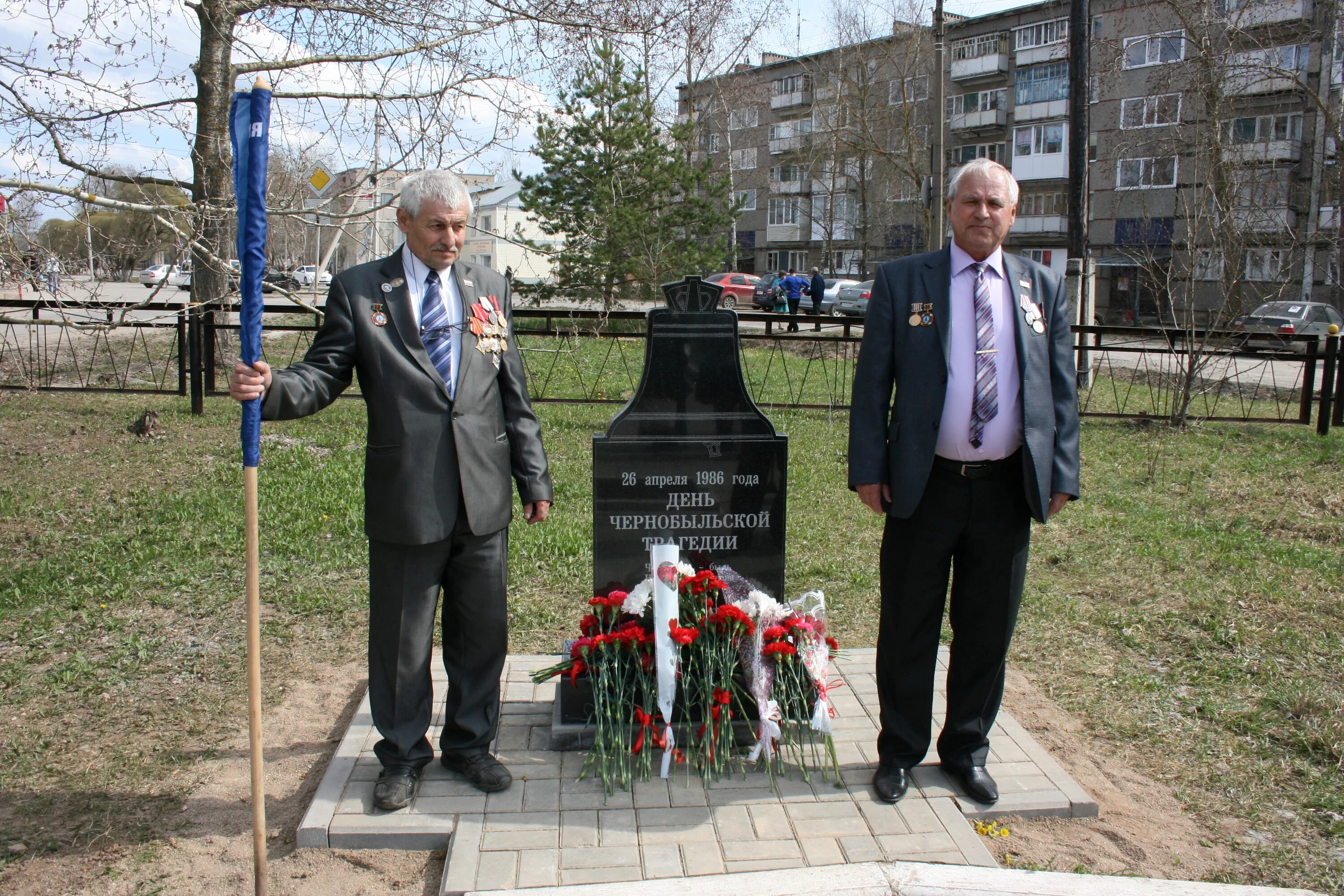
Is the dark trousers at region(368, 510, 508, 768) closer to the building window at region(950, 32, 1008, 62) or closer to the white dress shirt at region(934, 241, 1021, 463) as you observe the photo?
the white dress shirt at region(934, 241, 1021, 463)

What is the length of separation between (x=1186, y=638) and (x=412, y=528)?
3902mm

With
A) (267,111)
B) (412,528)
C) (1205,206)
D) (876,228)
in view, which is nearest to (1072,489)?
(412,528)

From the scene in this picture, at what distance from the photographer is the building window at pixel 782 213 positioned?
5806cm

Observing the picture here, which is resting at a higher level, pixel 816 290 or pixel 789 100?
pixel 789 100

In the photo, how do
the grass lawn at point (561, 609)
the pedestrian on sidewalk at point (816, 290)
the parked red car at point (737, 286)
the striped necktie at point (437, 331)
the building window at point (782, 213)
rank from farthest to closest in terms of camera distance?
the building window at point (782, 213) → the parked red car at point (737, 286) → the pedestrian on sidewalk at point (816, 290) → the grass lawn at point (561, 609) → the striped necktie at point (437, 331)

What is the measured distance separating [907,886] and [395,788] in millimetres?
1641

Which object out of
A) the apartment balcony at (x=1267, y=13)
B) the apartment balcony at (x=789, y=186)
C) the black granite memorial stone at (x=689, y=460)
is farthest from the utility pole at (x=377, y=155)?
the apartment balcony at (x=789, y=186)

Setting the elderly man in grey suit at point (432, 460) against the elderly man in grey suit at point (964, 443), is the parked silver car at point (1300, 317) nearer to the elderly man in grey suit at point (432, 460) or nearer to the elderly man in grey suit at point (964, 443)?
the elderly man in grey suit at point (964, 443)

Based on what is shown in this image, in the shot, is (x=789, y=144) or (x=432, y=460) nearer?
(x=432, y=460)

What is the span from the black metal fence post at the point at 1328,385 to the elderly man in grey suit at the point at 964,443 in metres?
9.47

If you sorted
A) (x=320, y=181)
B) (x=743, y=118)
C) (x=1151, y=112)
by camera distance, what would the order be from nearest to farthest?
(x=320, y=181) < (x=1151, y=112) < (x=743, y=118)

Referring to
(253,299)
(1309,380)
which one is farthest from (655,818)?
(1309,380)

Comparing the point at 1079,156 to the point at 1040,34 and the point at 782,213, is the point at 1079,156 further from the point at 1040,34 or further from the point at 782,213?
the point at 782,213

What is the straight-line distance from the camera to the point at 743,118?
43375mm
